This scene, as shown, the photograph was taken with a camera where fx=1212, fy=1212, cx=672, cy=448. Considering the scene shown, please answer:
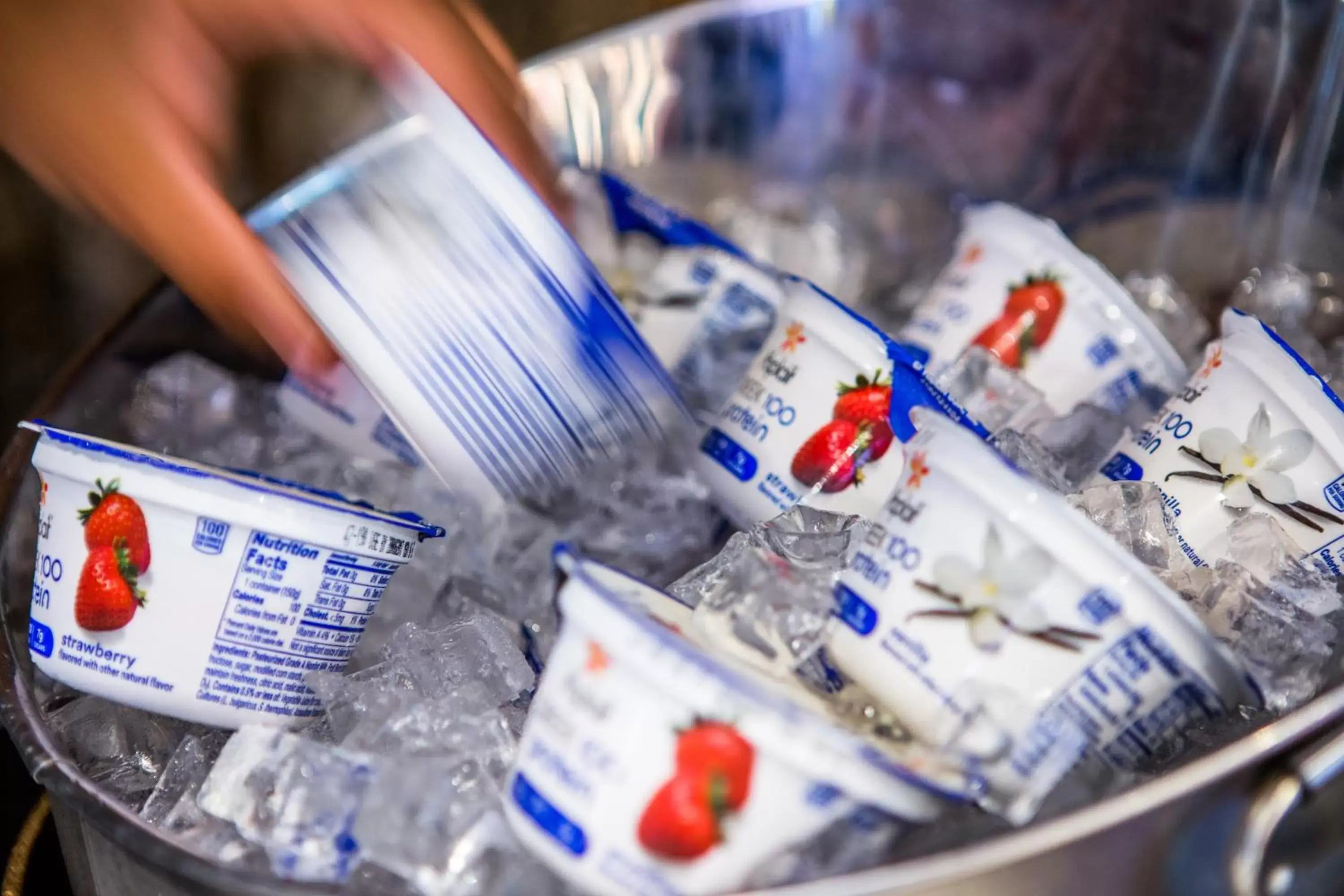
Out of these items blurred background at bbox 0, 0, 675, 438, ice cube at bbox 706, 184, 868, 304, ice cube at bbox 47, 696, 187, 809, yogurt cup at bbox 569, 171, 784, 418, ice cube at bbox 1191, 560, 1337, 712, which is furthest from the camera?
blurred background at bbox 0, 0, 675, 438

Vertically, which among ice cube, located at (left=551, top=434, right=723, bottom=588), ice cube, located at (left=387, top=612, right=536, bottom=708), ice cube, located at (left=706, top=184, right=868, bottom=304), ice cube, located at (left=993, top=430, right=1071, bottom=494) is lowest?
ice cube, located at (left=387, top=612, right=536, bottom=708)

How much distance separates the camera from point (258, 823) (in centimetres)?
69

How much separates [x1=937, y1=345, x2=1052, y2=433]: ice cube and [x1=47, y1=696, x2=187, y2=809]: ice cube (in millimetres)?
613

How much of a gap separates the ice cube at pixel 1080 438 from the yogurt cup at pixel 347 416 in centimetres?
50

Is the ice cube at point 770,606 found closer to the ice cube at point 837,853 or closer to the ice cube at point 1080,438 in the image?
the ice cube at point 837,853

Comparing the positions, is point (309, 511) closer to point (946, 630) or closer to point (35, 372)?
point (946, 630)

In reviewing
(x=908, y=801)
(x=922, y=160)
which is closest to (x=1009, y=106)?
(x=922, y=160)

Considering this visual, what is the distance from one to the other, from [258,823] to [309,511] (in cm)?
19

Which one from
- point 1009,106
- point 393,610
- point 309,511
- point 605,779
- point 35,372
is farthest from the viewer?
point 35,372

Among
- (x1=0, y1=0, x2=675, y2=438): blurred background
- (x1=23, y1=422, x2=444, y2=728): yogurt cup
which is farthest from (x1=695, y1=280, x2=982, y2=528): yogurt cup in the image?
(x1=0, y1=0, x2=675, y2=438): blurred background

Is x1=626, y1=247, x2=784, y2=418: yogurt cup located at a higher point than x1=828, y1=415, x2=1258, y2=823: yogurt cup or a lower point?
higher

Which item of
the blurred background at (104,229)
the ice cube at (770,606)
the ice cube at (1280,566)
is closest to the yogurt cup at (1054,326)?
the ice cube at (1280,566)

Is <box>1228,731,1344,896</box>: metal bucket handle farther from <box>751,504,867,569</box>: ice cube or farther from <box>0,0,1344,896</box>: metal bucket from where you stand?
<box>0,0,1344,896</box>: metal bucket

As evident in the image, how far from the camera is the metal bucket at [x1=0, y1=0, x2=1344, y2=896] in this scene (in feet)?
3.63
